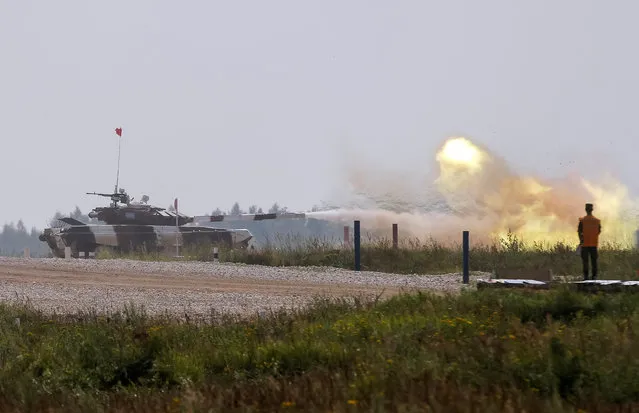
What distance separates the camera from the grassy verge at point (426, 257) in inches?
1224

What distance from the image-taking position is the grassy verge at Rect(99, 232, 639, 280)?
31.1 metres

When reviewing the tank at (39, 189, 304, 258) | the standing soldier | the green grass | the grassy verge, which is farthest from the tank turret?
the green grass

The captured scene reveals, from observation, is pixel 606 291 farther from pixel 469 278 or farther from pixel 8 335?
pixel 469 278

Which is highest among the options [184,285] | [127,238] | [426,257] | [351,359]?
[127,238]

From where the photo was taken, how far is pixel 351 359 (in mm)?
10672

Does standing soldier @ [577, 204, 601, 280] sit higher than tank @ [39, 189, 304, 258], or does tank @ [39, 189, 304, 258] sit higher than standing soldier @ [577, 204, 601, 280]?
tank @ [39, 189, 304, 258]

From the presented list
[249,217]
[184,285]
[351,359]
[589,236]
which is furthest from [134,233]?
[351,359]

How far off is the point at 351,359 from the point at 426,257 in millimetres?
23601

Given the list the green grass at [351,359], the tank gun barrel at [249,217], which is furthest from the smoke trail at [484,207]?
the green grass at [351,359]

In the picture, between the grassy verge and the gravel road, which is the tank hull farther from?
the gravel road

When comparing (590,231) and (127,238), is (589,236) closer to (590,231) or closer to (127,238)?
(590,231)

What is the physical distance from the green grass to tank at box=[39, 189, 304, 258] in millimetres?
29886

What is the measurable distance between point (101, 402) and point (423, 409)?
11.2ft

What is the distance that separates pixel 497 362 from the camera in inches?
367
